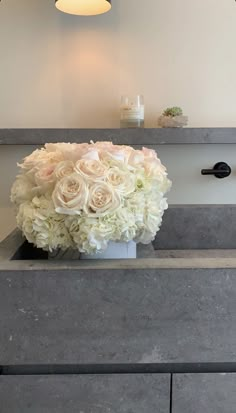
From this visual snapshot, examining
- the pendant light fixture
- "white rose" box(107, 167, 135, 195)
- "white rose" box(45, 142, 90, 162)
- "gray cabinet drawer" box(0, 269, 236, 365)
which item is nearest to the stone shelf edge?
the pendant light fixture

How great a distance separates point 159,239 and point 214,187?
1.48 ft

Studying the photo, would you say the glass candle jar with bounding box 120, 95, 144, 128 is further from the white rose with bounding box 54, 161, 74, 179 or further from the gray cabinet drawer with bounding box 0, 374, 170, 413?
the gray cabinet drawer with bounding box 0, 374, 170, 413

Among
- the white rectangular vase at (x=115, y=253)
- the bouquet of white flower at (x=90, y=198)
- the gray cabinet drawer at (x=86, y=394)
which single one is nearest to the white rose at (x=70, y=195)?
the bouquet of white flower at (x=90, y=198)

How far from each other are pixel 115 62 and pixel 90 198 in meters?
0.99

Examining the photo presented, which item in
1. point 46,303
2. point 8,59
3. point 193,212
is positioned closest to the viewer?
point 46,303

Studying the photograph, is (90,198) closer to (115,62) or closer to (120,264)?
(120,264)

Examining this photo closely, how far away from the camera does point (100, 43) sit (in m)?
1.40

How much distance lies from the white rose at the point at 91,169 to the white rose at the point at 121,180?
0.6 inches

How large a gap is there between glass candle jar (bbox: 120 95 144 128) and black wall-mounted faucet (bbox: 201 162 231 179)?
1.08ft

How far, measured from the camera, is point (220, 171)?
4.70 ft

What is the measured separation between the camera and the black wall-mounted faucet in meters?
1.43

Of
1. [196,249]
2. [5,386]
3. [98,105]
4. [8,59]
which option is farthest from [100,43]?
[5,386]

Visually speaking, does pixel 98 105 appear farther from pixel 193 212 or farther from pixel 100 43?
pixel 193 212

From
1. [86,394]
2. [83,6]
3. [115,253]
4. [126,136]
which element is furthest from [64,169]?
[83,6]
